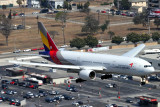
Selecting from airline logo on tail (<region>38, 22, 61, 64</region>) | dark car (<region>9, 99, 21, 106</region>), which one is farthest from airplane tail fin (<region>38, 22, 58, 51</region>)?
dark car (<region>9, 99, 21, 106</region>)

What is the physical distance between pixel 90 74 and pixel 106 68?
511cm

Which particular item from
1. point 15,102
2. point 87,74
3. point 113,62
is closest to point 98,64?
point 87,74

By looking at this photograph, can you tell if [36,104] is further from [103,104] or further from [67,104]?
[103,104]

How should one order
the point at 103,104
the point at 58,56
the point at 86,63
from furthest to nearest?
the point at 103,104 → the point at 58,56 → the point at 86,63

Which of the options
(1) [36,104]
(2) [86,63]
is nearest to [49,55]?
(2) [86,63]

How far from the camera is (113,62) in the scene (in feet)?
377

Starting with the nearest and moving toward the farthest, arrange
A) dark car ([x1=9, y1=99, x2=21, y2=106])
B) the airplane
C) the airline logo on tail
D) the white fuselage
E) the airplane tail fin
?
the white fuselage < the airplane < the airline logo on tail < the airplane tail fin < dark car ([x1=9, y1=99, x2=21, y2=106])

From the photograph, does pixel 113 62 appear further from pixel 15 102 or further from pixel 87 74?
pixel 15 102

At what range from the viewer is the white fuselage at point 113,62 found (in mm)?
109750

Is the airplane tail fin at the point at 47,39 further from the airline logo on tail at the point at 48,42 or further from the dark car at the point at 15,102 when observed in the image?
the dark car at the point at 15,102

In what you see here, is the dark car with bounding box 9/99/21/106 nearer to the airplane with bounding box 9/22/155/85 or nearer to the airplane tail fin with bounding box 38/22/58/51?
the airplane tail fin with bounding box 38/22/58/51

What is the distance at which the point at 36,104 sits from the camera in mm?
190250

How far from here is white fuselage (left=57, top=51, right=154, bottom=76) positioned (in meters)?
110

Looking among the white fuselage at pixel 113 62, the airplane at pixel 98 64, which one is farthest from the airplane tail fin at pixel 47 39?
the white fuselage at pixel 113 62
